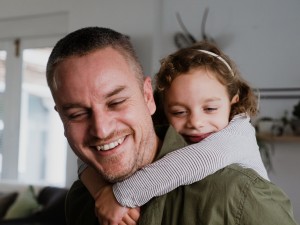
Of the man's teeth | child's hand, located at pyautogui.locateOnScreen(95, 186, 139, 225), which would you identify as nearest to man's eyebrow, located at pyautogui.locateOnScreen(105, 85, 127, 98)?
the man's teeth

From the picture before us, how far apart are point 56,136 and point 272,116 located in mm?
2367

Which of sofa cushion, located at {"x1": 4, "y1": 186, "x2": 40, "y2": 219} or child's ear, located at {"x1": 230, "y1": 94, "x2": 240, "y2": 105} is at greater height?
child's ear, located at {"x1": 230, "y1": 94, "x2": 240, "y2": 105}

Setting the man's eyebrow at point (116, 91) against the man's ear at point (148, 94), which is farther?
the man's ear at point (148, 94)

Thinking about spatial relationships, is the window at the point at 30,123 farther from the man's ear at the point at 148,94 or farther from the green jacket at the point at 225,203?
the green jacket at the point at 225,203

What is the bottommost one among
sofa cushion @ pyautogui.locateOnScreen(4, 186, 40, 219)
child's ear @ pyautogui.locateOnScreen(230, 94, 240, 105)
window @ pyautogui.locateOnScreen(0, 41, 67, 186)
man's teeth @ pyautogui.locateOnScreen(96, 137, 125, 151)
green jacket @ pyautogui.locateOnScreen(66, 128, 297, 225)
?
sofa cushion @ pyautogui.locateOnScreen(4, 186, 40, 219)

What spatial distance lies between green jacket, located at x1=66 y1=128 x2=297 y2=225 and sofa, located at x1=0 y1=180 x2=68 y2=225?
2445 mm

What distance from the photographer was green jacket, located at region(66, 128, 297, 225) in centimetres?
85

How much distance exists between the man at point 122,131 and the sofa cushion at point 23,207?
276cm

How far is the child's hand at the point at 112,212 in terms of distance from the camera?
1004 millimetres

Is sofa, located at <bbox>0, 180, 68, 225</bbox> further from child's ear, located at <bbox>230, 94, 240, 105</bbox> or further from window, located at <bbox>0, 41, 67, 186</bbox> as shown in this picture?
child's ear, located at <bbox>230, 94, 240, 105</bbox>

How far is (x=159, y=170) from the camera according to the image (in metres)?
1.00

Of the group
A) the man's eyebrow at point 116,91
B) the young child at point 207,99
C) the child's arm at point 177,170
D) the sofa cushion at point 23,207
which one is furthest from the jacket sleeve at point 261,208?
the sofa cushion at point 23,207

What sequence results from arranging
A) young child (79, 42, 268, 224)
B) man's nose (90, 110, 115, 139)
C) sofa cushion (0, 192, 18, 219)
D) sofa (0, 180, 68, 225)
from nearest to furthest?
man's nose (90, 110, 115, 139) < young child (79, 42, 268, 224) < sofa (0, 180, 68, 225) < sofa cushion (0, 192, 18, 219)

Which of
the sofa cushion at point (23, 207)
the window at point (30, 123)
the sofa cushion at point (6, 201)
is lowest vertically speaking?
the sofa cushion at point (6, 201)
